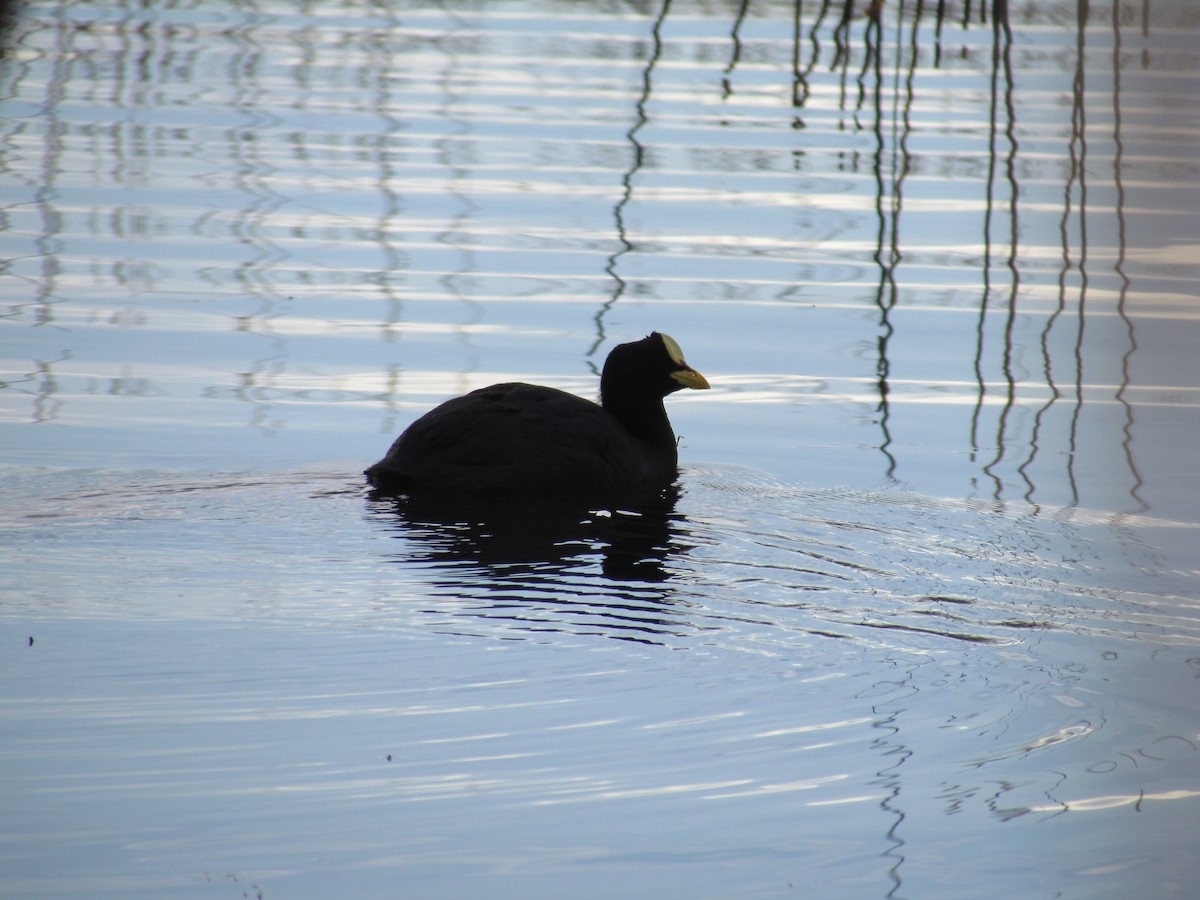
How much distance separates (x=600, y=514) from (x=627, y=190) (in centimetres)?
699

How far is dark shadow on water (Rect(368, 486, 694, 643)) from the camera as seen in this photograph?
5785 mm

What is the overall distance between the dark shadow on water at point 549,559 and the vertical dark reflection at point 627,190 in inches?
108

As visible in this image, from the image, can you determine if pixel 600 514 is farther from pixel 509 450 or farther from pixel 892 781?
pixel 892 781

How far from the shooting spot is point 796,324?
425 inches

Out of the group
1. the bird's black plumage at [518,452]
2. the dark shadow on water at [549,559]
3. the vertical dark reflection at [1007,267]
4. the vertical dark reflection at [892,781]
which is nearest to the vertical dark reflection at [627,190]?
the bird's black plumage at [518,452]

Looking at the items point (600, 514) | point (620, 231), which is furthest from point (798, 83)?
point (600, 514)

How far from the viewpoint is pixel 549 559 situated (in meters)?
6.56

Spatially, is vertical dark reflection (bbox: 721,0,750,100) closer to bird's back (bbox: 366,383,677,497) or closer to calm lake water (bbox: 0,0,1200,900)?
calm lake water (bbox: 0,0,1200,900)

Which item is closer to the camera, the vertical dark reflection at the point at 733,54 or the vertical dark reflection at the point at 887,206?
the vertical dark reflection at the point at 887,206

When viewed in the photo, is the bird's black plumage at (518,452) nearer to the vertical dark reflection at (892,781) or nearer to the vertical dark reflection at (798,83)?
the vertical dark reflection at (892,781)

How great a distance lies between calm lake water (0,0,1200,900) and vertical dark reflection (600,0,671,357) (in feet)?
0.20

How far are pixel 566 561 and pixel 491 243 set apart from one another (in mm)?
6240

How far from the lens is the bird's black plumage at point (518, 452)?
24.5 ft

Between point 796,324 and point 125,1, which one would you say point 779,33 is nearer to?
point 125,1
